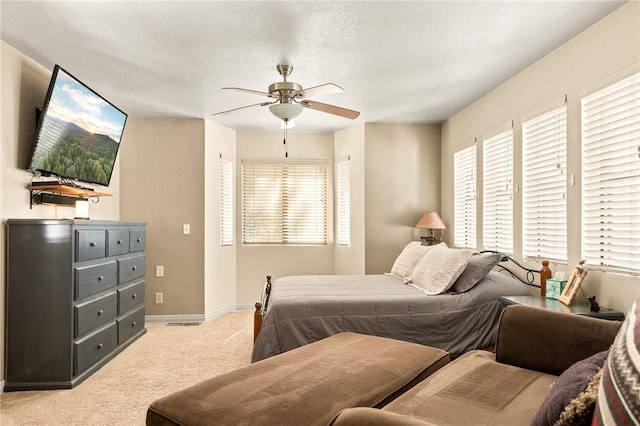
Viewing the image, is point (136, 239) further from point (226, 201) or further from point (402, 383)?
point (402, 383)

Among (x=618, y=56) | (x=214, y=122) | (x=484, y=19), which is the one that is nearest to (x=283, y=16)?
(x=484, y=19)

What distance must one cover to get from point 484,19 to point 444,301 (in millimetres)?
1988

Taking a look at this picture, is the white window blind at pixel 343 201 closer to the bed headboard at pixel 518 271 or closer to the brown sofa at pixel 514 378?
A: the bed headboard at pixel 518 271

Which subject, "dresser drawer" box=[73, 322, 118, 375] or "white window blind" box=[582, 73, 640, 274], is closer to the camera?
"white window blind" box=[582, 73, 640, 274]

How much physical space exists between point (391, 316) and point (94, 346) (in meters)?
2.41

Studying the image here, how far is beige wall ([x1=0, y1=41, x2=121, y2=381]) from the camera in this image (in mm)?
3074

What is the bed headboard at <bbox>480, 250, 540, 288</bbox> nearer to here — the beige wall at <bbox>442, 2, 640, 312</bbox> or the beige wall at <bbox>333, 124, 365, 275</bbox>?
the beige wall at <bbox>442, 2, 640, 312</bbox>

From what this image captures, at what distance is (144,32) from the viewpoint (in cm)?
289

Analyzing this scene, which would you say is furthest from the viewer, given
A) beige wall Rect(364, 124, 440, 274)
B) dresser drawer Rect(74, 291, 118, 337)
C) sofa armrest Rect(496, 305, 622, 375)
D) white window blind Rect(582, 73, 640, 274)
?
beige wall Rect(364, 124, 440, 274)

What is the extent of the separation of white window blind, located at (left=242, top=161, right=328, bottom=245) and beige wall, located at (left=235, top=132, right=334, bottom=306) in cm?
10

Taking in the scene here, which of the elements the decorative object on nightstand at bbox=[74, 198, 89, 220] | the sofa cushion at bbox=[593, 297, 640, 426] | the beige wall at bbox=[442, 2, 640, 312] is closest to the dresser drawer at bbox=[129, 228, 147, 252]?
the decorative object on nightstand at bbox=[74, 198, 89, 220]

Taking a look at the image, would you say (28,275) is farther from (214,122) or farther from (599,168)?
(599,168)

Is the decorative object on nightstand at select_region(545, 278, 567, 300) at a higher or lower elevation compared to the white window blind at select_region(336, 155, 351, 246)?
lower

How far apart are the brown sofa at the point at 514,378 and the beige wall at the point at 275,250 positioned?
158 inches
